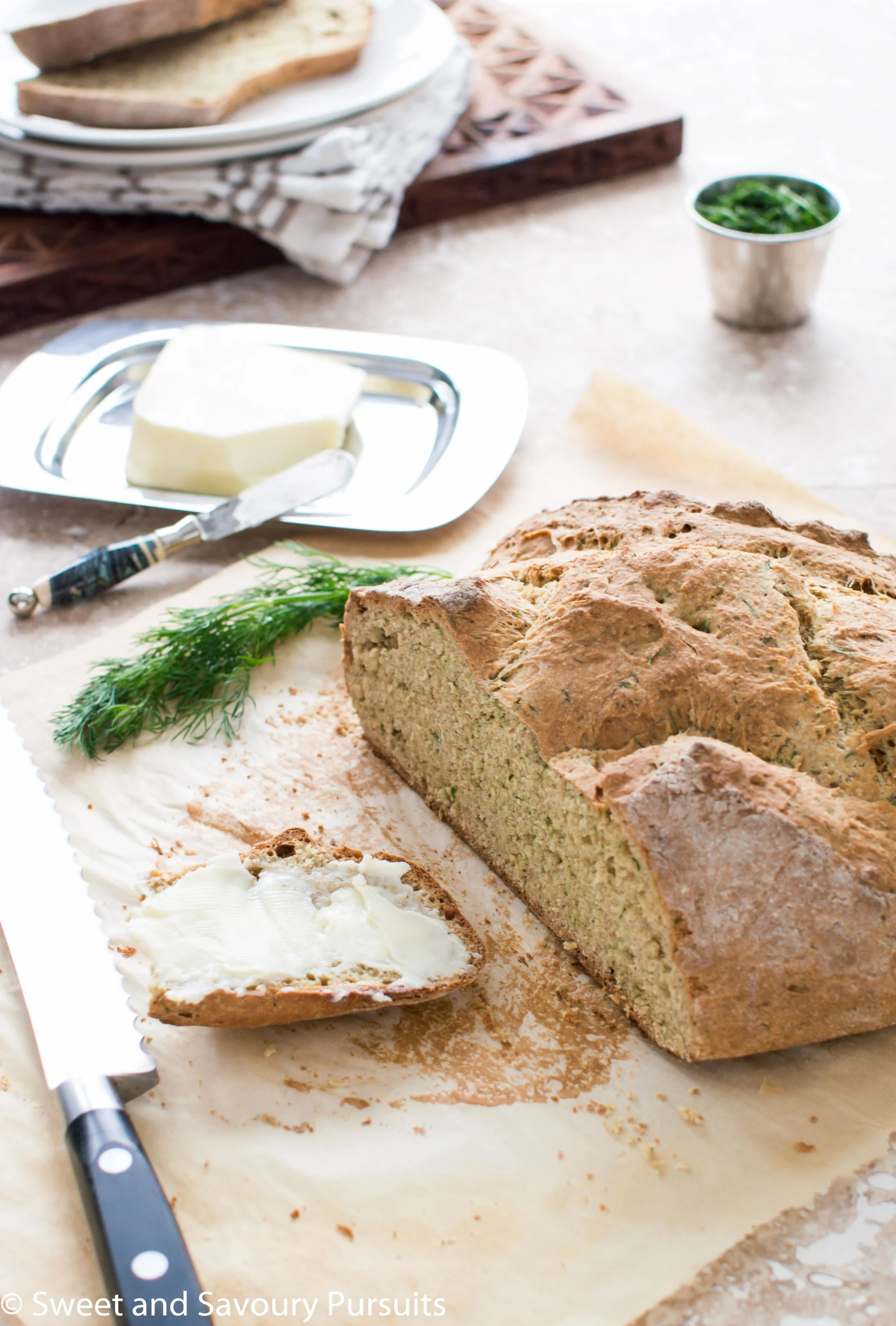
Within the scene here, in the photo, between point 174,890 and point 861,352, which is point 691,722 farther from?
point 861,352

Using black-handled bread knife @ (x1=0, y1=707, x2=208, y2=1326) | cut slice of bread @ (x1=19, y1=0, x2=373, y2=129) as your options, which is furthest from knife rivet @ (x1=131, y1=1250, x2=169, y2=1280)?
cut slice of bread @ (x1=19, y1=0, x2=373, y2=129)

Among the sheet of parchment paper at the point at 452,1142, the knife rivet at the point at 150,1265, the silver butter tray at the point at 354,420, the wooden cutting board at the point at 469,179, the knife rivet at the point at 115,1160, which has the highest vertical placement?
the wooden cutting board at the point at 469,179

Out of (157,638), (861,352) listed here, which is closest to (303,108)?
(861,352)

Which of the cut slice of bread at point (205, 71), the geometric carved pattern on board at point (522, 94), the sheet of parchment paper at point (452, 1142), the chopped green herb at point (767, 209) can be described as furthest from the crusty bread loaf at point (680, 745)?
the geometric carved pattern on board at point (522, 94)

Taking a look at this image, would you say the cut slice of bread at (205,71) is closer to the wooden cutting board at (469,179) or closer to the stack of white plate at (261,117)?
the stack of white plate at (261,117)

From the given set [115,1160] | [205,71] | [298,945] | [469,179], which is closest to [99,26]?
[205,71]

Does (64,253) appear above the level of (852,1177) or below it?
above

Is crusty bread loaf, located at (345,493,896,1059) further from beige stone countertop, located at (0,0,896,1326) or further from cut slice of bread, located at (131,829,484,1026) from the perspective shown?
beige stone countertop, located at (0,0,896,1326)
